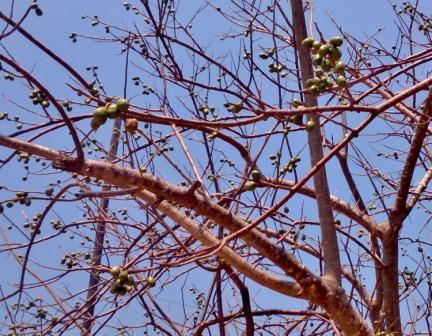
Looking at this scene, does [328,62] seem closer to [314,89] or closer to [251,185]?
[314,89]

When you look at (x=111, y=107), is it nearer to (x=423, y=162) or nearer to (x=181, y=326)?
(x=181, y=326)

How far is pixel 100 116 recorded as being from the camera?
1.94 m

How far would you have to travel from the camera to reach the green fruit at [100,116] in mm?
1934

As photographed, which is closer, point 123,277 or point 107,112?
point 107,112

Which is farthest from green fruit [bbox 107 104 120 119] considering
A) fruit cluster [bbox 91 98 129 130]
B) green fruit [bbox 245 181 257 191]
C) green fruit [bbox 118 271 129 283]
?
green fruit [bbox 245 181 257 191]

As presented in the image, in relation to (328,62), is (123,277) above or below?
below

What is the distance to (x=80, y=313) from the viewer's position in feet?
10.7

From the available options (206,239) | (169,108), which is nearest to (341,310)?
(206,239)

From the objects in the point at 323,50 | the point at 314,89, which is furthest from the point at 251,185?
the point at 323,50

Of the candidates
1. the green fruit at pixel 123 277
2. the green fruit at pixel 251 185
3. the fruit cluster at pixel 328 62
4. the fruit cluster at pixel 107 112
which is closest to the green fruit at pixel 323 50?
the fruit cluster at pixel 328 62

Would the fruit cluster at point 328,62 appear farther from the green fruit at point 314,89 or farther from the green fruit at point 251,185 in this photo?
the green fruit at point 251,185

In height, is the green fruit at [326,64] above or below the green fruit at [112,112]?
above

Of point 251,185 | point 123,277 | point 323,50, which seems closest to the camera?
point 323,50

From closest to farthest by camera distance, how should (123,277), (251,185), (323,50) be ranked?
(323,50) → (123,277) → (251,185)
